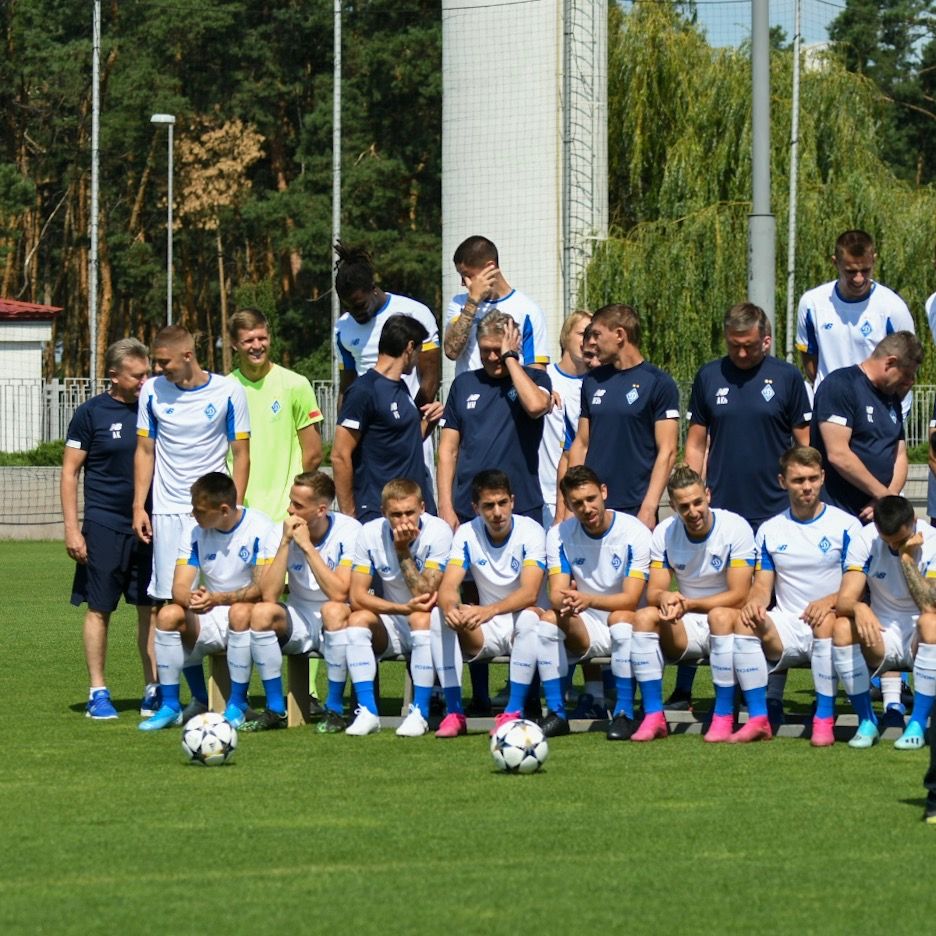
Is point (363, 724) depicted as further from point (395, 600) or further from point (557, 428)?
point (557, 428)

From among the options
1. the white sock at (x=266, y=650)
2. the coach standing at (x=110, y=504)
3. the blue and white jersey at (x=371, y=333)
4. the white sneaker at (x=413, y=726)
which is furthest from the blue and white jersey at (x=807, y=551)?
the coach standing at (x=110, y=504)

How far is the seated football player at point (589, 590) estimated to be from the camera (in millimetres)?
9445

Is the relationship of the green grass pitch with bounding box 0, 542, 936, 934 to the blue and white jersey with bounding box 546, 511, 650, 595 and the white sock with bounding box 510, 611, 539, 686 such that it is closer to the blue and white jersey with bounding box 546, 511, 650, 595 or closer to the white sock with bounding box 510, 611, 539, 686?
the white sock with bounding box 510, 611, 539, 686

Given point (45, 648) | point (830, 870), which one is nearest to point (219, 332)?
point (45, 648)

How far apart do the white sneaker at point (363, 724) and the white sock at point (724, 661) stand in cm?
182

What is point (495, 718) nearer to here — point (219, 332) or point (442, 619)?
point (442, 619)

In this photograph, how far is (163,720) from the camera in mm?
10047

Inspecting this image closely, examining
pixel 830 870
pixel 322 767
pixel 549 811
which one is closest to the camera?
pixel 830 870

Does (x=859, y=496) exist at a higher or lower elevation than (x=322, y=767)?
higher

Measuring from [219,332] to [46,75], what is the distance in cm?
1061

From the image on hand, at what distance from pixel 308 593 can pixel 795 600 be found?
2678 mm

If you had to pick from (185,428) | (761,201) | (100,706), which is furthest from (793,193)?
(100,706)

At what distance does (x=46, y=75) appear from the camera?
188ft

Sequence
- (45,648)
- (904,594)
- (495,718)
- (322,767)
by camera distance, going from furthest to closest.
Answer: (45,648)
(495,718)
(904,594)
(322,767)
